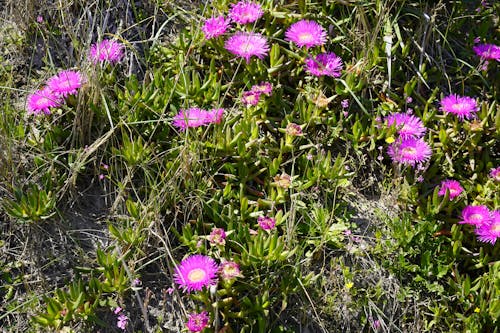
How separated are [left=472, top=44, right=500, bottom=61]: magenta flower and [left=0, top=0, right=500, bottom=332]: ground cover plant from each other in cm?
1

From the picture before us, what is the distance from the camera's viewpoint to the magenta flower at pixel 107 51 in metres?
2.67

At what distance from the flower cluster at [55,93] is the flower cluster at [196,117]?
16.2 inches

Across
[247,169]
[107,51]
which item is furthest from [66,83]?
[247,169]

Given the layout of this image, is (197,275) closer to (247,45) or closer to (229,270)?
(229,270)

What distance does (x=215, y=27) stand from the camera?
283 centimetres

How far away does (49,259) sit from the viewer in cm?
239

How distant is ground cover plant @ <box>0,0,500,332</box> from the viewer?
7.65ft

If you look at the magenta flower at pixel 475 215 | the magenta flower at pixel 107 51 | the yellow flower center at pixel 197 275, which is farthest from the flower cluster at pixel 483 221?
the magenta flower at pixel 107 51

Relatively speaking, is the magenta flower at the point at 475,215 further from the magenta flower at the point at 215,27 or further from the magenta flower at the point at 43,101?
the magenta flower at the point at 43,101

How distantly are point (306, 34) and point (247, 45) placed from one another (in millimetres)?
291

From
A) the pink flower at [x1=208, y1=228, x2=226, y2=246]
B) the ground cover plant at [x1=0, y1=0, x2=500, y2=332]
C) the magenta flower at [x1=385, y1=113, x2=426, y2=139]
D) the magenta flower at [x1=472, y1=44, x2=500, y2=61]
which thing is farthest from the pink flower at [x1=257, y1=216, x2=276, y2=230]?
the magenta flower at [x1=472, y1=44, x2=500, y2=61]

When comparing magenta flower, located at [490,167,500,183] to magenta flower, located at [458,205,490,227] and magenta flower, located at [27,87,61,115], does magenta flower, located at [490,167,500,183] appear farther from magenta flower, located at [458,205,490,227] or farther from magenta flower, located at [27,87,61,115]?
magenta flower, located at [27,87,61,115]

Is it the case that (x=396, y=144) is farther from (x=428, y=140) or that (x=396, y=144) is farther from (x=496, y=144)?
(x=496, y=144)

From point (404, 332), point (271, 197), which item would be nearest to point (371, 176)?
point (271, 197)
